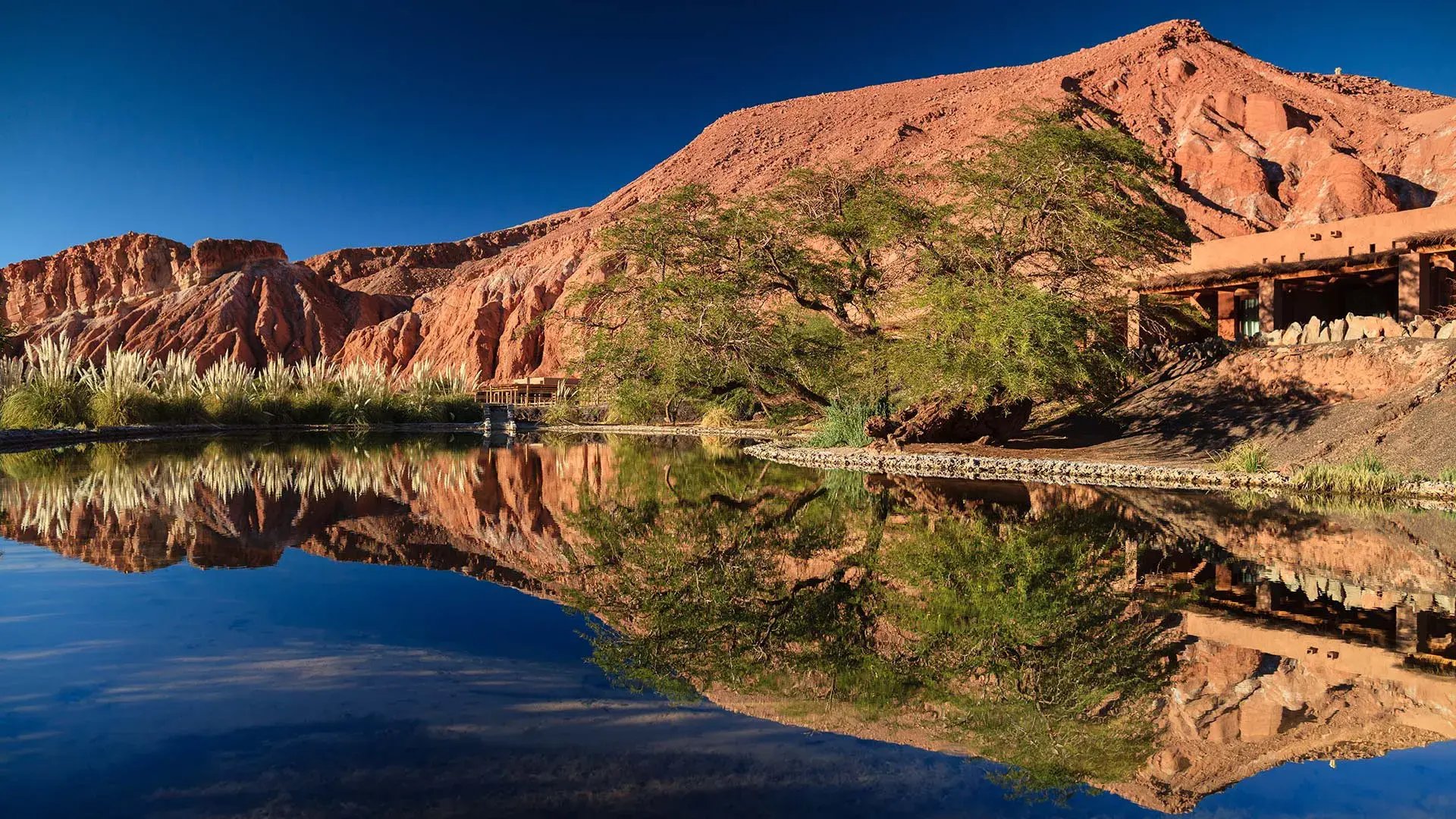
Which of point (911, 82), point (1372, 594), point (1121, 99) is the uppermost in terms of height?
point (911, 82)

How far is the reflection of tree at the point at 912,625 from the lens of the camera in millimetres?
3750

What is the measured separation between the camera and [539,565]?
7.01 m

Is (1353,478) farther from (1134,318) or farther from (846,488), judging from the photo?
(1134,318)

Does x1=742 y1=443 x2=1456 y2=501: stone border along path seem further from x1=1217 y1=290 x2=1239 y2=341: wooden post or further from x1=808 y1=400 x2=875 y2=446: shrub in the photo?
x1=1217 y1=290 x2=1239 y2=341: wooden post

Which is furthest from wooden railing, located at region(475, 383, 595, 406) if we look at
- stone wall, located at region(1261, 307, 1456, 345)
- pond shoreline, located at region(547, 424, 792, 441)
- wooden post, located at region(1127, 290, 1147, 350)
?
stone wall, located at region(1261, 307, 1456, 345)

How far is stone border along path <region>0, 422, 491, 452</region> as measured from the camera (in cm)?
2009

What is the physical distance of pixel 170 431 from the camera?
2545 cm

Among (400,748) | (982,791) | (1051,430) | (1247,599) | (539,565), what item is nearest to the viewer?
(982,791)

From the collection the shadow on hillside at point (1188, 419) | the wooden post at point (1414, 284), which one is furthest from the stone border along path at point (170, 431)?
the wooden post at point (1414, 284)

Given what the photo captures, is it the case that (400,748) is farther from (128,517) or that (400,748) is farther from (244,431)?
(244,431)

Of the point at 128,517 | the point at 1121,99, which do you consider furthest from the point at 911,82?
the point at 128,517

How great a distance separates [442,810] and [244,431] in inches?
1124

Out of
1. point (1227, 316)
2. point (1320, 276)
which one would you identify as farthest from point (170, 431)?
point (1320, 276)

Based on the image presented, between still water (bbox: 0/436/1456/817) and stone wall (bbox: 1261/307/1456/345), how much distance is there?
10815 millimetres
